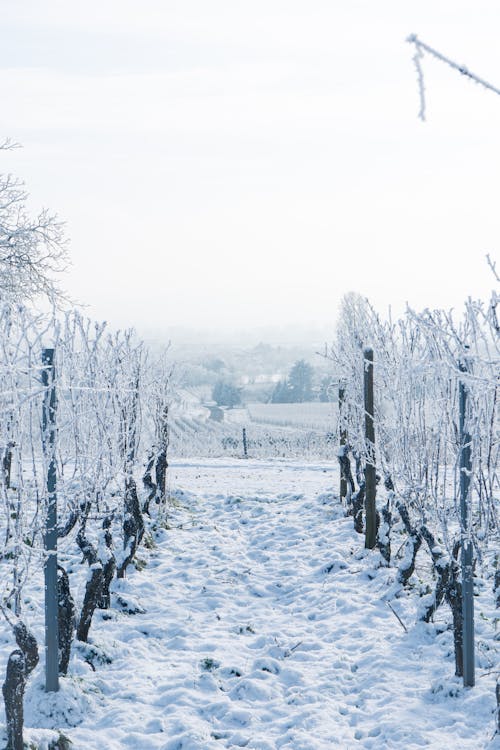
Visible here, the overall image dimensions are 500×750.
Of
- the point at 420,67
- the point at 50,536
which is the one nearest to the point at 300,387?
the point at 50,536

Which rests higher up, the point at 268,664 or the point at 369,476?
the point at 369,476

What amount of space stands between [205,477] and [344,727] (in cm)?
1093

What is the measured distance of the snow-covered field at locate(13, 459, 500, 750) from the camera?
4621mm

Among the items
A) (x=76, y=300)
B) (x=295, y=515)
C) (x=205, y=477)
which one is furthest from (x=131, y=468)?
(x=76, y=300)

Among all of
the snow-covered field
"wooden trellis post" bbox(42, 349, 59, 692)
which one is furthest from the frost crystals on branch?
the snow-covered field

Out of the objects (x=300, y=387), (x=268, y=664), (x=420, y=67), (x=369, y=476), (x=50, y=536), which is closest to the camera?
(x=420, y=67)

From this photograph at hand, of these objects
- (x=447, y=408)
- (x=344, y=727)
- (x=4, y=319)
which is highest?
(x=4, y=319)

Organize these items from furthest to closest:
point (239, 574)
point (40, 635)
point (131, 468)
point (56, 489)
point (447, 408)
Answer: point (239, 574), point (131, 468), point (40, 635), point (447, 408), point (56, 489)

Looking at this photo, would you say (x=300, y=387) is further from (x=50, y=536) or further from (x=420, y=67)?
(x=420, y=67)

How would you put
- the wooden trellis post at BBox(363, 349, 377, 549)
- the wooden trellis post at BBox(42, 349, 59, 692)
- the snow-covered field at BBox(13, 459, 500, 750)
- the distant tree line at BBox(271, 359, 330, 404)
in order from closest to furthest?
1. the snow-covered field at BBox(13, 459, 500, 750)
2. the wooden trellis post at BBox(42, 349, 59, 692)
3. the wooden trellis post at BBox(363, 349, 377, 549)
4. the distant tree line at BBox(271, 359, 330, 404)

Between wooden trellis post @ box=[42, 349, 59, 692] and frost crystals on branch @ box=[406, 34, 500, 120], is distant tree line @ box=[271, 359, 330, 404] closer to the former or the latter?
wooden trellis post @ box=[42, 349, 59, 692]

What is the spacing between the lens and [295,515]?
11.3 m

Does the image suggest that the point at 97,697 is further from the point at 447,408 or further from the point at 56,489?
the point at 447,408

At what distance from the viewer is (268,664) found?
18.6 ft
